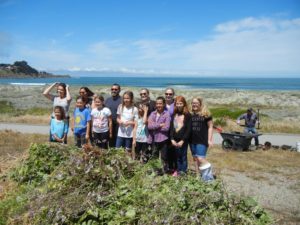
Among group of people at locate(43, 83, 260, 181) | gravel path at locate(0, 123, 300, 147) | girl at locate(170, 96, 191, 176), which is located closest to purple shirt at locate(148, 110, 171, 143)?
group of people at locate(43, 83, 260, 181)

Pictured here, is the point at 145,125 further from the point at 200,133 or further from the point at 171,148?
the point at 200,133

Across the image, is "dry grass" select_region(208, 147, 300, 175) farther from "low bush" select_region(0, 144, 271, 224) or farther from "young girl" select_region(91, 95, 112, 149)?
"low bush" select_region(0, 144, 271, 224)

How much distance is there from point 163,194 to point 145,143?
3160 mm

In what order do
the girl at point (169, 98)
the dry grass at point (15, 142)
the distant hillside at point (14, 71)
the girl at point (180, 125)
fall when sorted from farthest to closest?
the distant hillside at point (14, 71)
the dry grass at point (15, 142)
the girl at point (169, 98)
the girl at point (180, 125)

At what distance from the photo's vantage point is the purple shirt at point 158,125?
21.9ft

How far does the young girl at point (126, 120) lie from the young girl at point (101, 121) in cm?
23

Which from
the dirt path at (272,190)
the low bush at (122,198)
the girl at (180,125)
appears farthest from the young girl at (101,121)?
the dirt path at (272,190)

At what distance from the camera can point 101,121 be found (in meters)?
7.20

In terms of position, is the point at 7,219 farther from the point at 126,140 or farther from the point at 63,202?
the point at 126,140

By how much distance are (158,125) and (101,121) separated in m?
1.20

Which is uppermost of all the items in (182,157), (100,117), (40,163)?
(100,117)

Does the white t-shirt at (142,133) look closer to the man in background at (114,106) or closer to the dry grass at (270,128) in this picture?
the man in background at (114,106)

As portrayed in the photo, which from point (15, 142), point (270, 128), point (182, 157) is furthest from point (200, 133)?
point (270, 128)

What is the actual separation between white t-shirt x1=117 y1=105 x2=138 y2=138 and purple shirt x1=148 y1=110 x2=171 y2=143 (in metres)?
0.39
